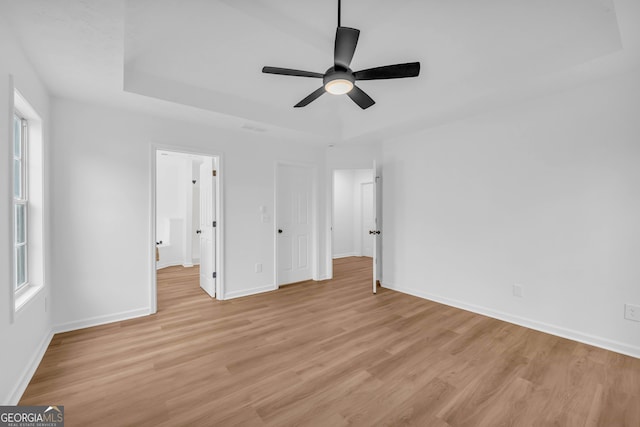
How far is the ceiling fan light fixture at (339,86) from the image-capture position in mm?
2127

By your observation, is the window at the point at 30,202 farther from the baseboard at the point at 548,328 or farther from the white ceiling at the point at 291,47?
the baseboard at the point at 548,328

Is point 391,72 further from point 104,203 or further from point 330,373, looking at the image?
point 104,203

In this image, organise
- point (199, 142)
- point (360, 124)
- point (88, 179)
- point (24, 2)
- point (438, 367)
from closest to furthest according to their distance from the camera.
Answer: point (24, 2)
point (438, 367)
point (88, 179)
point (199, 142)
point (360, 124)

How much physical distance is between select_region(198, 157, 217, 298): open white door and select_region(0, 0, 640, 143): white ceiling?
3.17ft

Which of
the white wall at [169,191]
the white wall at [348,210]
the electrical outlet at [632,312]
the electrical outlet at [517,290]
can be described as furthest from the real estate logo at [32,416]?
the white wall at [348,210]

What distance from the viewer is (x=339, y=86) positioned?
2199 mm

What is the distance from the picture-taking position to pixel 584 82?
8.55 ft

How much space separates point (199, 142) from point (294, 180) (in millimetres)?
1659

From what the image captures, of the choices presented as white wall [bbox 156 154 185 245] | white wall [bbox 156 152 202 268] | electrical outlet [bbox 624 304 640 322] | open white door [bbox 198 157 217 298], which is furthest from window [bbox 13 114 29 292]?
electrical outlet [bbox 624 304 640 322]

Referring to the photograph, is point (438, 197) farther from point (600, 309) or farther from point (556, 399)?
point (556, 399)

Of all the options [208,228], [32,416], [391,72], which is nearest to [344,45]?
[391,72]

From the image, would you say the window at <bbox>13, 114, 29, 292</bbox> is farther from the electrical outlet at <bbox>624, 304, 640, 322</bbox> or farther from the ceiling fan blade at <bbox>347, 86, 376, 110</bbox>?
the electrical outlet at <bbox>624, 304, 640, 322</bbox>

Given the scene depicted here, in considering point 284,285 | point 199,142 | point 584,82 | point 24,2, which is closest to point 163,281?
point 284,285

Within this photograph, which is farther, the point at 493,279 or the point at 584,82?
the point at 493,279
